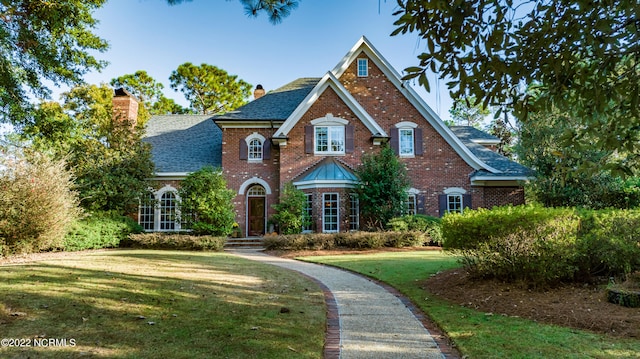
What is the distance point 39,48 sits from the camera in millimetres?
12117

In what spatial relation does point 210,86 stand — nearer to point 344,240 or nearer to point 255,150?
point 255,150

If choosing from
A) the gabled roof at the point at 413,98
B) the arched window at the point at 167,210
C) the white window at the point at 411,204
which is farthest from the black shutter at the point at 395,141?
the arched window at the point at 167,210

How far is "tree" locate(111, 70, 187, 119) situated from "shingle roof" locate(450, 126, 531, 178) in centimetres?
3354

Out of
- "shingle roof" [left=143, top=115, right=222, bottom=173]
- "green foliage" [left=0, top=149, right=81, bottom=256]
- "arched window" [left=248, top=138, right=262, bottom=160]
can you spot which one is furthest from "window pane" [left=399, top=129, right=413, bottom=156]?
"green foliage" [left=0, top=149, right=81, bottom=256]

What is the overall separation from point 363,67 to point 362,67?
0.19 feet

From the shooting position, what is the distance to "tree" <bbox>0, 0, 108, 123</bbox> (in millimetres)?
10453

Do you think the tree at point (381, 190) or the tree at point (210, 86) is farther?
the tree at point (210, 86)

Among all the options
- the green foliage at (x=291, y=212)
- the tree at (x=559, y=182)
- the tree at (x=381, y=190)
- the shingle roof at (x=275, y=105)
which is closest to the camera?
the green foliage at (x=291, y=212)

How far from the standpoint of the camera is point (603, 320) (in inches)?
210

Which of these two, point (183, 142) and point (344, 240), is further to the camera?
point (183, 142)

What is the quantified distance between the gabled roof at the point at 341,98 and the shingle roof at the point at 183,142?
16.1ft

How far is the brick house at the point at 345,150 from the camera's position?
20.0 metres

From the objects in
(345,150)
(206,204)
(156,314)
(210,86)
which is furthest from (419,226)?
(210,86)

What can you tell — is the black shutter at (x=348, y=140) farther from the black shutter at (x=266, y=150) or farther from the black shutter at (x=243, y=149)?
the black shutter at (x=243, y=149)
